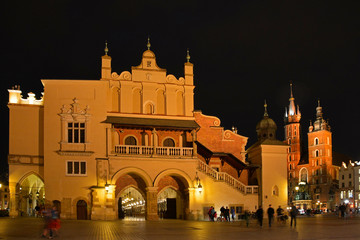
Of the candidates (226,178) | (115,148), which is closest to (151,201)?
(115,148)

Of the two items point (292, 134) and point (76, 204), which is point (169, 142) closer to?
point (76, 204)

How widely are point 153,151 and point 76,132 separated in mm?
6621

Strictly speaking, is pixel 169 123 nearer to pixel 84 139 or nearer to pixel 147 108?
pixel 147 108

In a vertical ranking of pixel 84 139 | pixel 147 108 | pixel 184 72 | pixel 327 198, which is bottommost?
pixel 327 198

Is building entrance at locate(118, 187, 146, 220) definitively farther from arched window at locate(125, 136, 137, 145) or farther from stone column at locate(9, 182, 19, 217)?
stone column at locate(9, 182, 19, 217)

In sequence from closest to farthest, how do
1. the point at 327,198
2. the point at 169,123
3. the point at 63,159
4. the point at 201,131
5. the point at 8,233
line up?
the point at 8,233 → the point at 63,159 → the point at 169,123 → the point at 201,131 → the point at 327,198

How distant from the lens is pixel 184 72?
48.3 meters

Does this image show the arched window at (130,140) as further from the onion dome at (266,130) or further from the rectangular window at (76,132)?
the onion dome at (266,130)

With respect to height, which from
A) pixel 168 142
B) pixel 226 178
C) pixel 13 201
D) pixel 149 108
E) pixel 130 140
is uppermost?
pixel 149 108

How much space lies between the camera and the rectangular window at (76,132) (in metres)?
43.7

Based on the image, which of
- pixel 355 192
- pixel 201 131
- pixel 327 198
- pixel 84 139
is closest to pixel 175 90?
pixel 201 131

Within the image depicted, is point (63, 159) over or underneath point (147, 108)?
underneath

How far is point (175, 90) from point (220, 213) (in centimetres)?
1162

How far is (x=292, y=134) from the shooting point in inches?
6890
